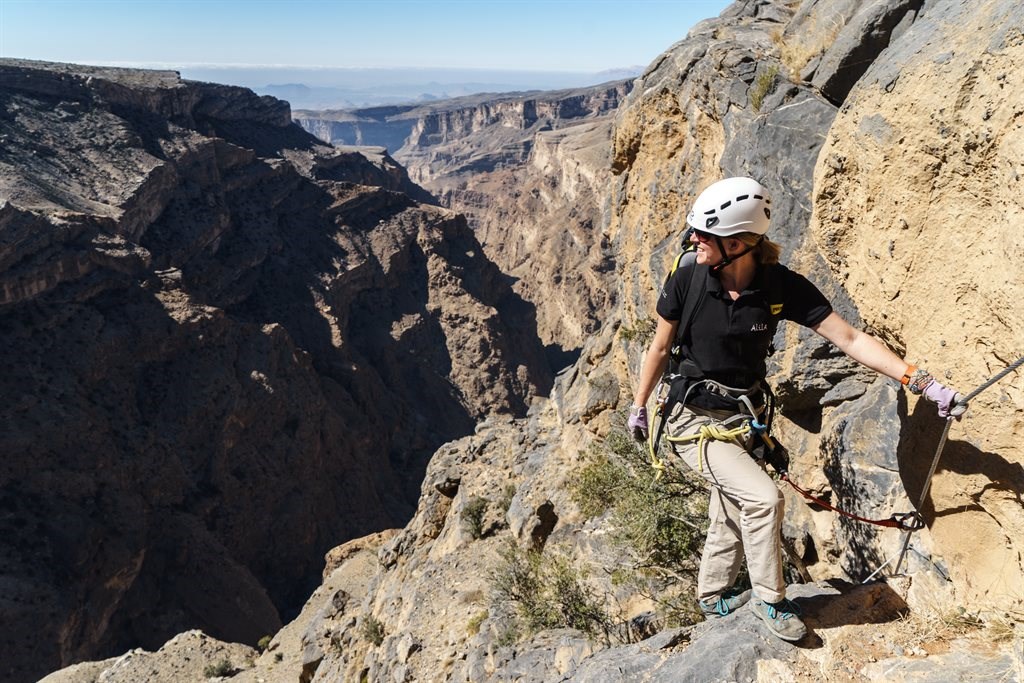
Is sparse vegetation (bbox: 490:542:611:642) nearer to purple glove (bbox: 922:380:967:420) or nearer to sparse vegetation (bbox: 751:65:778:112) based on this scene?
purple glove (bbox: 922:380:967:420)

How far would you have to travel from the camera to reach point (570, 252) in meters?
71.9

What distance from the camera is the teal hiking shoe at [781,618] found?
12.7ft

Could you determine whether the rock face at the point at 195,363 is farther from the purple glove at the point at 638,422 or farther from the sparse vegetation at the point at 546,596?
the purple glove at the point at 638,422

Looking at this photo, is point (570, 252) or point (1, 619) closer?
point (1, 619)

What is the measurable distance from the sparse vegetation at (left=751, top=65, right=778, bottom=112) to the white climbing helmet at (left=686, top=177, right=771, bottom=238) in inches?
186

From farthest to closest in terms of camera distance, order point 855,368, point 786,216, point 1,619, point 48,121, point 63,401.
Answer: point 48,121
point 63,401
point 1,619
point 786,216
point 855,368

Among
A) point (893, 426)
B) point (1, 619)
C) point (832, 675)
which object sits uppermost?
point (893, 426)

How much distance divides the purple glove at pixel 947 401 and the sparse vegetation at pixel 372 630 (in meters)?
11.8

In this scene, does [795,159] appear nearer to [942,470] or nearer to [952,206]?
[952,206]

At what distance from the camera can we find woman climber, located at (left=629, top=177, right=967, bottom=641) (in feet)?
12.9

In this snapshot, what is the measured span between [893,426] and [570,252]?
67.8 meters

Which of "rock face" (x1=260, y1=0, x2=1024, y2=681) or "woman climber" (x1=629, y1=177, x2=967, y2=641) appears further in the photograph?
"woman climber" (x1=629, y1=177, x2=967, y2=641)

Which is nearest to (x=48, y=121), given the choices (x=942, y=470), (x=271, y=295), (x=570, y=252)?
(x=271, y=295)

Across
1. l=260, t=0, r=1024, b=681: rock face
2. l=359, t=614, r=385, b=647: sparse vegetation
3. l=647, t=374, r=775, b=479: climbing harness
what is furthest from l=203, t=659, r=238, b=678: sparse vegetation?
l=647, t=374, r=775, b=479: climbing harness
